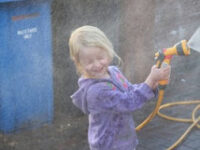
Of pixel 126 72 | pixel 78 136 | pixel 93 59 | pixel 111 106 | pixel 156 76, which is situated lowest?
pixel 78 136

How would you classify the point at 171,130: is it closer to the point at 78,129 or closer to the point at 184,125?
the point at 184,125

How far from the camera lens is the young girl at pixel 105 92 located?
2186 mm

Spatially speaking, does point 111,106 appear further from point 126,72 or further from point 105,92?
point 126,72

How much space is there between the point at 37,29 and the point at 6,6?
35 cm

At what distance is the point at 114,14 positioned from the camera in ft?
14.5

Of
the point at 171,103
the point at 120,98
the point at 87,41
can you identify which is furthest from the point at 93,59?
the point at 171,103

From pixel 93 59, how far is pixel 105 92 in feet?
0.61

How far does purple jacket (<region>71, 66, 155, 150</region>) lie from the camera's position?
2.19 m

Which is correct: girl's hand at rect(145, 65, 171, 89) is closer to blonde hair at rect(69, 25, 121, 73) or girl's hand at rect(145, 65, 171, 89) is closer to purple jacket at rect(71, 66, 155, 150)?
→ purple jacket at rect(71, 66, 155, 150)

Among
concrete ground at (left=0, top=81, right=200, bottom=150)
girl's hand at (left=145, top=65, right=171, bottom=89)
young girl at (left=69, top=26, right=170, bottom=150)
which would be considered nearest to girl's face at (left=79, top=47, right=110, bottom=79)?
young girl at (left=69, top=26, right=170, bottom=150)

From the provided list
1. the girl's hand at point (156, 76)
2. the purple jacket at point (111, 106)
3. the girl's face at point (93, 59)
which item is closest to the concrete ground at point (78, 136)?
the purple jacket at point (111, 106)

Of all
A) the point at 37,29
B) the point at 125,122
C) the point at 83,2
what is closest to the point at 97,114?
the point at 125,122

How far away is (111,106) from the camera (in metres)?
2.19

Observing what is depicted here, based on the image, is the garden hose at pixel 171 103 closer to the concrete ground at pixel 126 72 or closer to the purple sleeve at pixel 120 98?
the concrete ground at pixel 126 72
